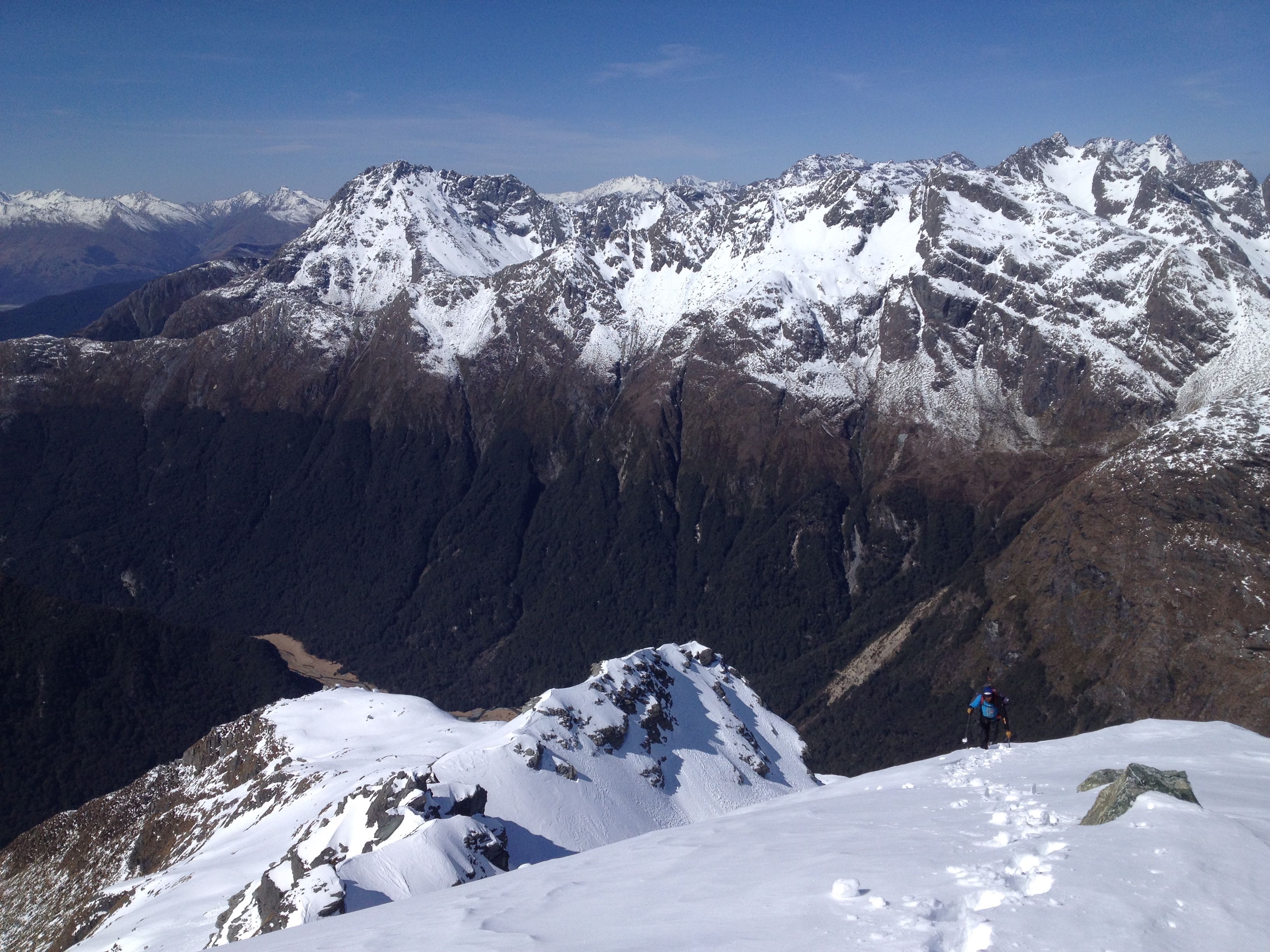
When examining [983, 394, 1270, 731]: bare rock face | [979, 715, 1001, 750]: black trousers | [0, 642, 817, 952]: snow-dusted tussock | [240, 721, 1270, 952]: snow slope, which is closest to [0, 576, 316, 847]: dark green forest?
[0, 642, 817, 952]: snow-dusted tussock

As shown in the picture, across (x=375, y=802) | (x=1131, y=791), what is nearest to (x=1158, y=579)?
(x=375, y=802)

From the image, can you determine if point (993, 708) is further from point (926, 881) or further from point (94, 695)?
point (94, 695)

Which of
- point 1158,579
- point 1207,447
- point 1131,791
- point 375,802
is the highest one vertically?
point 1131,791

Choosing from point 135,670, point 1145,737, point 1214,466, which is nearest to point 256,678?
point 135,670

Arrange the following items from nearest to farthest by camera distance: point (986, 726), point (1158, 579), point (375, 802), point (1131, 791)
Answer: point (1131, 791) < point (986, 726) < point (375, 802) < point (1158, 579)

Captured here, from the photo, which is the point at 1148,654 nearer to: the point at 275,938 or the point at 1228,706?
the point at 1228,706
